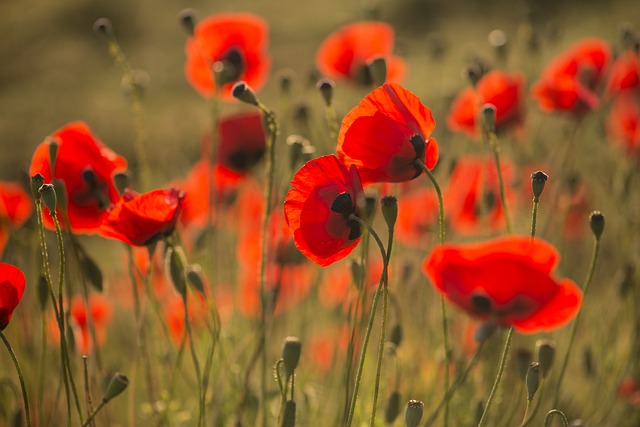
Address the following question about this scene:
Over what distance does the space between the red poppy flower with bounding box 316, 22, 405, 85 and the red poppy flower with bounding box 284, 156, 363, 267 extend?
0.86 meters

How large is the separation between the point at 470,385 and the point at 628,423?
333mm

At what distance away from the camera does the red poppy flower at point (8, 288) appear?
895mm

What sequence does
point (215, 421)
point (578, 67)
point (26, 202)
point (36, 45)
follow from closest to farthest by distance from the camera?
point (215, 421)
point (26, 202)
point (578, 67)
point (36, 45)

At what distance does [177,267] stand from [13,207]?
0.58 metres

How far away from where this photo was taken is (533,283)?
0.73 meters

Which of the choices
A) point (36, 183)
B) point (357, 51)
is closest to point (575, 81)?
point (357, 51)

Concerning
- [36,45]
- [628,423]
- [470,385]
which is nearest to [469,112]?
[470,385]

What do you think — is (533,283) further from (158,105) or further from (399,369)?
(158,105)

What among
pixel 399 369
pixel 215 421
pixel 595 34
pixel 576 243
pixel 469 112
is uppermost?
pixel 595 34

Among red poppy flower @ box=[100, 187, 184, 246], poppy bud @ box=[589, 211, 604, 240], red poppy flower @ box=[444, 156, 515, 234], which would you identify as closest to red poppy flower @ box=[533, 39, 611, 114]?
red poppy flower @ box=[444, 156, 515, 234]

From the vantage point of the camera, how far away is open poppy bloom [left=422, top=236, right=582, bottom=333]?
0.72 metres

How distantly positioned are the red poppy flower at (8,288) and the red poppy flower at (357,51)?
1.06m

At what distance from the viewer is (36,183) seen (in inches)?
36.3

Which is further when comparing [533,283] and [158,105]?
[158,105]
